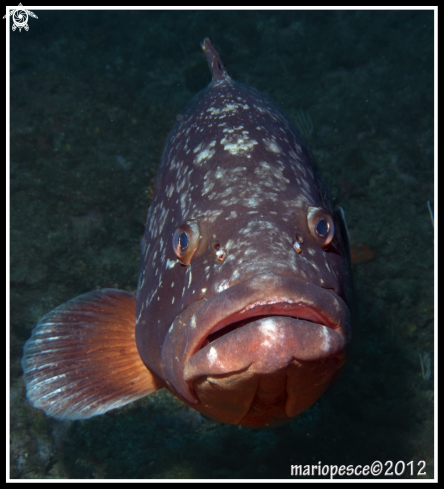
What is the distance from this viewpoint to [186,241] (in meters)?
2.46

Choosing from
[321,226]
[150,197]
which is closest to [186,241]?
[321,226]

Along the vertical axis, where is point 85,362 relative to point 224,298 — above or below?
below

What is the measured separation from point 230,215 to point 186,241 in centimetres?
37

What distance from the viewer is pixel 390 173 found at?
7.63 m

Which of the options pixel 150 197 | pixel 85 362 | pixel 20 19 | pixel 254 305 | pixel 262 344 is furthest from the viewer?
pixel 20 19

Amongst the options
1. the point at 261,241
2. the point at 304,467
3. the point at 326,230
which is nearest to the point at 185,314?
the point at 261,241

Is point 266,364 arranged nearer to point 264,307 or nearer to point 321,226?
point 264,307

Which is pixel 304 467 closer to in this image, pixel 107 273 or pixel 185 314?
pixel 185 314

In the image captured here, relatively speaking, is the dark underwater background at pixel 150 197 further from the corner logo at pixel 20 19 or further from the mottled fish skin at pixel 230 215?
the mottled fish skin at pixel 230 215

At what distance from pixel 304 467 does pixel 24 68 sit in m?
10.1

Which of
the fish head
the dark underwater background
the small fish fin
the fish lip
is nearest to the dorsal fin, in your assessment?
the dark underwater background

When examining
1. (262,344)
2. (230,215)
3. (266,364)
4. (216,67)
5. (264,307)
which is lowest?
(266,364)

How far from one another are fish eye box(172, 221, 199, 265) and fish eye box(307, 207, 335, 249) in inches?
32.2

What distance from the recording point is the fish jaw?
5.74 ft
